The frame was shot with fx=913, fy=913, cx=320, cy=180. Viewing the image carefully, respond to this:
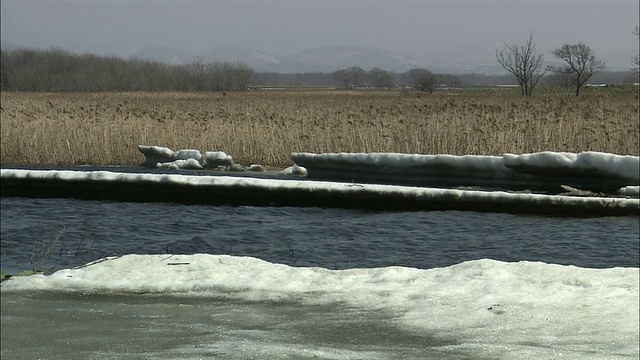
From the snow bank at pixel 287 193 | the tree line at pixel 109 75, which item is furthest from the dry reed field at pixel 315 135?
the tree line at pixel 109 75

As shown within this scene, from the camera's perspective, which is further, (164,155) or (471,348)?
(164,155)

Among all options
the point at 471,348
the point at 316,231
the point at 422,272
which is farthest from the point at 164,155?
the point at 471,348

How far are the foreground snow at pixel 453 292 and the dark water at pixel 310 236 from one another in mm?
1160

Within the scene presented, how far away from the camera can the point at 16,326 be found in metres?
5.89

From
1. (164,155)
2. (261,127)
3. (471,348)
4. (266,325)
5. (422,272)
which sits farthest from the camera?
(261,127)

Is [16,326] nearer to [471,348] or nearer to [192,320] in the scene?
[192,320]

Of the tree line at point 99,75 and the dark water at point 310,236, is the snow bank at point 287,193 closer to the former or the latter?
the dark water at point 310,236

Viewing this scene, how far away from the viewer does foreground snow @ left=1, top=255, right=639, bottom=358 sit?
17.5 ft

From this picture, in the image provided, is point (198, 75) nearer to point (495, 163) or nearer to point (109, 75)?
point (109, 75)

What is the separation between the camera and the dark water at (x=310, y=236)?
911cm

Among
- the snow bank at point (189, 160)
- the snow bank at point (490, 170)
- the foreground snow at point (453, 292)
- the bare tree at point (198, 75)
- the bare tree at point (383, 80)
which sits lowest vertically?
the bare tree at point (383, 80)

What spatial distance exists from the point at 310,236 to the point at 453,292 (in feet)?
12.7

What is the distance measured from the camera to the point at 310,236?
10.2m

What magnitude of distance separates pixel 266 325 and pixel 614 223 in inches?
248
